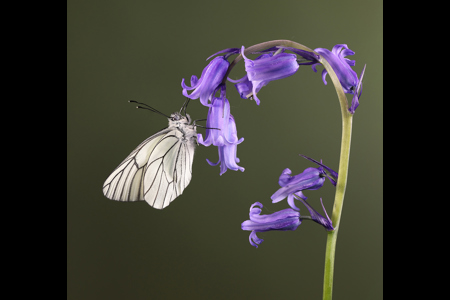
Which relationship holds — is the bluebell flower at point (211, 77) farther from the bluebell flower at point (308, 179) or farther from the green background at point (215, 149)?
the green background at point (215, 149)

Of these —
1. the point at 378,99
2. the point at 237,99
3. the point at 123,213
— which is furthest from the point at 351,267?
the point at 123,213

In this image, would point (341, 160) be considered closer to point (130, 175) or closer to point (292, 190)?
point (292, 190)

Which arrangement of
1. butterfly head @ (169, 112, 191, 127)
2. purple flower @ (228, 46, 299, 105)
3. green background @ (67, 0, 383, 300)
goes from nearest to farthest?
1. purple flower @ (228, 46, 299, 105)
2. butterfly head @ (169, 112, 191, 127)
3. green background @ (67, 0, 383, 300)

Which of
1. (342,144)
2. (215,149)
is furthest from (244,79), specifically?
(215,149)

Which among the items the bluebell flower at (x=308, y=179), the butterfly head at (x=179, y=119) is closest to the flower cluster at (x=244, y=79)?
the bluebell flower at (x=308, y=179)

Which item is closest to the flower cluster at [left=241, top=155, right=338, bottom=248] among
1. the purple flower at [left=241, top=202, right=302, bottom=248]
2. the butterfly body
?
the purple flower at [left=241, top=202, right=302, bottom=248]

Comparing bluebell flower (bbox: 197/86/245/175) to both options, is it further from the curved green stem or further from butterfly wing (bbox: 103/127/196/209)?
butterfly wing (bbox: 103/127/196/209)

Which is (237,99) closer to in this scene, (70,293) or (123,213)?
(123,213)
